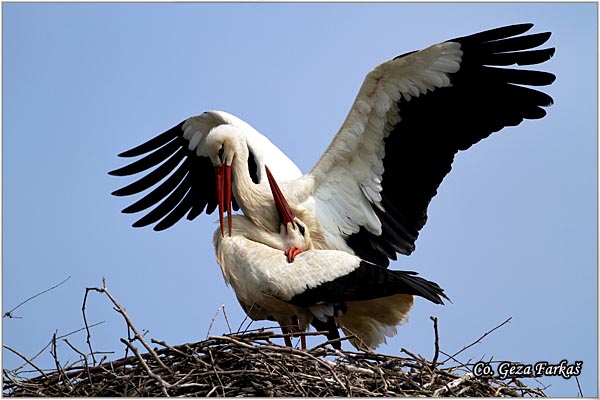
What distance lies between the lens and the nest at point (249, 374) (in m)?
5.35

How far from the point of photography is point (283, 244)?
6699 millimetres

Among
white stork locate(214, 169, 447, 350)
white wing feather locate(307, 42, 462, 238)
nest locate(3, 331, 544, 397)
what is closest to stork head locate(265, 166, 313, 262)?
white stork locate(214, 169, 447, 350)

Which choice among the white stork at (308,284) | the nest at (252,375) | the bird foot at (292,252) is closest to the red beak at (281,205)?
the white stork at (308,284)

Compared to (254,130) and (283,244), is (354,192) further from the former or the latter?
(254,130)

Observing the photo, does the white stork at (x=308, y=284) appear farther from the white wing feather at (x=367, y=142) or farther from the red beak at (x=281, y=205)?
the white wing feather at (x=367, y=142)

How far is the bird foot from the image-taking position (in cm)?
646

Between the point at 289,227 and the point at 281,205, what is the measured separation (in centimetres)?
Answer: 14

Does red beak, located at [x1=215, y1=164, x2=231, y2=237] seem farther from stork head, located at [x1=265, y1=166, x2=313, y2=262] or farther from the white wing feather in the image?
the white wing feather

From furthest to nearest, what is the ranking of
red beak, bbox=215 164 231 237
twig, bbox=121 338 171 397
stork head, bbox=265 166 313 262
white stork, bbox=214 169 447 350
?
red beak, bbox=215 164 231 237
stork head, bbox=265 166 313 262
white stork, bbox=214 169 447 350
twig, bbox=121 338 171 397

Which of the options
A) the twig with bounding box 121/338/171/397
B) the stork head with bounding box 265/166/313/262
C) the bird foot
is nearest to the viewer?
the twig with bounding box 121/338/171/397

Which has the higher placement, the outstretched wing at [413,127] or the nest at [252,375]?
the outstretched wing at [413,127]

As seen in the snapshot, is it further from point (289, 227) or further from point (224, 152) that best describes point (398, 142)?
point (224, 152)

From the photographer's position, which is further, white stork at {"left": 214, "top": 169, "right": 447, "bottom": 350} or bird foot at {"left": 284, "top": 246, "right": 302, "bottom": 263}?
bird foot at {"left": 284, "top": 246, "right": 302, "bottom": 263}

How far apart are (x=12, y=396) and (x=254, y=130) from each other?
9.08 feet
